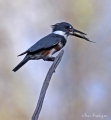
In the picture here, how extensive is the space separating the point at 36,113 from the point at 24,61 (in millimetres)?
1016

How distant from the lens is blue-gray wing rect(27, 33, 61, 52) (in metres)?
1.53

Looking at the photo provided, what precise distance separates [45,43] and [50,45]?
4 cm

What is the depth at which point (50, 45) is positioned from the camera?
1.74 meters

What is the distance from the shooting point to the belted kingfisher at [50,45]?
1488 millimetres

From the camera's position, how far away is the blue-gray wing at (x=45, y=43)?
1530 mm

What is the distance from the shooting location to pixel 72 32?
184 centimetres

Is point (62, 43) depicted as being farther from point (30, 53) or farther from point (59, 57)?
point (59, 57)

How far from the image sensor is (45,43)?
1.72 m

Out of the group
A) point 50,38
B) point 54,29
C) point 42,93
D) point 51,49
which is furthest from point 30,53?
point 42,93

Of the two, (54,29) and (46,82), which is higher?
(54,29)

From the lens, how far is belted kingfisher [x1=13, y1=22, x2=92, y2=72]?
1.49m

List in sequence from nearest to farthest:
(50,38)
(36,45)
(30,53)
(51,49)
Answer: (30,53) → (36,45) → (51,49) → (50,38)

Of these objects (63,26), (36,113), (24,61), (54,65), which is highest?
(63,26)

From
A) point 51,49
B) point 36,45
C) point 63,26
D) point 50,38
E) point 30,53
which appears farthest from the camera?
point 63,26
